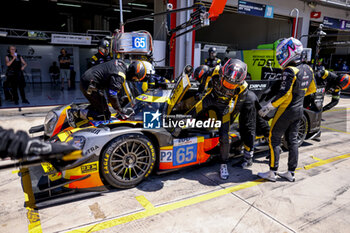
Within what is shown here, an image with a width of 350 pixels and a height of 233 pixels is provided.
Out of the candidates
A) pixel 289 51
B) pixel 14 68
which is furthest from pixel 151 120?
pixel 14 68

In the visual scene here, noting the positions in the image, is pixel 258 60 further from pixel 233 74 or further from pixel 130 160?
pixel 130 160

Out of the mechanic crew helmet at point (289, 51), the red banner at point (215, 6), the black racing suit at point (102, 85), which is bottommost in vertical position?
the black racing suit at point (102, 85)

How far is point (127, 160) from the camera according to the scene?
10.6ft

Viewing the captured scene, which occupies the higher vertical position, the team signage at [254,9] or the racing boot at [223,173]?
the team signage at [254,9]

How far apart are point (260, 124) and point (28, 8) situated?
72.4ft

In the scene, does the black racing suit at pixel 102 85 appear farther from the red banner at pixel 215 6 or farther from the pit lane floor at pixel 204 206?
the red banner at pixel 215 6

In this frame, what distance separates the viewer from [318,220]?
277cm

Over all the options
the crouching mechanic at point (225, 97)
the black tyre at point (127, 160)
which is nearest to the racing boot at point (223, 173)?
the crouching mechanic at point (225, 97)

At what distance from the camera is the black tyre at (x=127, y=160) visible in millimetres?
Result: 3078

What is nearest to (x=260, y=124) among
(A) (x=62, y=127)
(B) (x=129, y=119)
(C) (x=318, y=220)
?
(C) (x=318, y=220)

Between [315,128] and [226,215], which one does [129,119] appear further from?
[315,128]

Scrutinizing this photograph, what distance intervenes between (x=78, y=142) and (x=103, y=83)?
1.16 metres

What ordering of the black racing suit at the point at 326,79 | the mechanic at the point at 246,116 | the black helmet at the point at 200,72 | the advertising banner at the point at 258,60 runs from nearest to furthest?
1. the mechanic at the point at 246,116
2. the black helmet at the point at 200,72
3. the black racing suit at the point at 326,79
4. the advertising banner at the point at 258,60

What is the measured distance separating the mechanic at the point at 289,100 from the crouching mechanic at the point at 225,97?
1.46 feet
